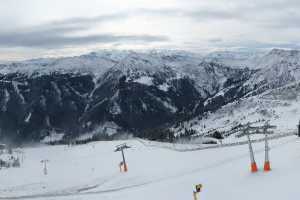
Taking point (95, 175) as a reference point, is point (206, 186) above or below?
above

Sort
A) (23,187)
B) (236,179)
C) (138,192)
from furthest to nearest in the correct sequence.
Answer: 1. (23,187)
2. (138,192)
3. (236,179)

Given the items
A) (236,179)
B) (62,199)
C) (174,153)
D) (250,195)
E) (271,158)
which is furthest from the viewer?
(174,153)

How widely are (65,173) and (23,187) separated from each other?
12146 millimetres

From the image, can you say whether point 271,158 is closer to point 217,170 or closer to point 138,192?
point 217,170

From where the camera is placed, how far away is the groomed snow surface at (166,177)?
3044 centimetres

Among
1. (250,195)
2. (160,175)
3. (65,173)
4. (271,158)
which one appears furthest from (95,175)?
(250,195)

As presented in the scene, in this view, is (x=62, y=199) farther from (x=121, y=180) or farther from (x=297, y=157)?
(x=297, y=157)

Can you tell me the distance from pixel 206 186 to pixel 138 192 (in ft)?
30.3

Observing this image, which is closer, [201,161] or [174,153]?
[201,161]

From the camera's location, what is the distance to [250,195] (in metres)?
27.7

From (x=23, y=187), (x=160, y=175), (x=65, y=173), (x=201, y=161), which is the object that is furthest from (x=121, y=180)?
(x=65, y=173)

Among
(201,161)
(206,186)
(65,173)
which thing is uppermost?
(206,186)

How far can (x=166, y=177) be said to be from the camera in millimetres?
53688

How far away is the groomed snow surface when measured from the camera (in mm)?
30442
